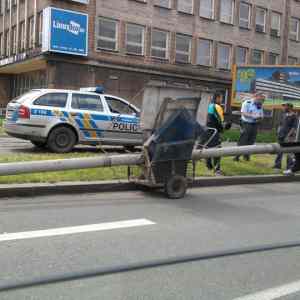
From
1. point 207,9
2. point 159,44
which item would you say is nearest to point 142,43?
point 159,44

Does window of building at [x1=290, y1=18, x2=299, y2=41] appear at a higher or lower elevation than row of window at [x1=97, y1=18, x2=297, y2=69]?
higher

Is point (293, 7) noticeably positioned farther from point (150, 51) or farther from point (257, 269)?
point (257, 269)

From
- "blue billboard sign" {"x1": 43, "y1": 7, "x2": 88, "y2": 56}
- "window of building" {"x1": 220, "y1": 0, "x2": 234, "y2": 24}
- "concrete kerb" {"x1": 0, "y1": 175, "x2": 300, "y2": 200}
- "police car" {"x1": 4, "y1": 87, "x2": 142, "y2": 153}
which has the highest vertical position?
"window of building" {"x1": 220, "y1": 0, "x2": 234, "y2": 24}

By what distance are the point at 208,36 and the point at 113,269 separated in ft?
106

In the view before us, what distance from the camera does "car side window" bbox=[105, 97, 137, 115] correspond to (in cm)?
1341

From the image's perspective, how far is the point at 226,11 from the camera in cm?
3650

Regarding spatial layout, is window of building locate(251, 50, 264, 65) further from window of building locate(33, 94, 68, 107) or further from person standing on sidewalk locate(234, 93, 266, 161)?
window of building locate(33, 94, 68, 107)

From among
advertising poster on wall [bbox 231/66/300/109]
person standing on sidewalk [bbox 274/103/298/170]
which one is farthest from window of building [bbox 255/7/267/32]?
person standing on sidewalk [bbox 274/103/298/170]

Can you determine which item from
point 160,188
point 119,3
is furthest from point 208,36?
point 160,188

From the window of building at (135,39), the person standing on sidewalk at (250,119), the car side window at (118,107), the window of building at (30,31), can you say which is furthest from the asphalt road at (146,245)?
the window of building at (30,31)

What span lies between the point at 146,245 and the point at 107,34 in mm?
25886

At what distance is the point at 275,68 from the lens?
25.0 metres

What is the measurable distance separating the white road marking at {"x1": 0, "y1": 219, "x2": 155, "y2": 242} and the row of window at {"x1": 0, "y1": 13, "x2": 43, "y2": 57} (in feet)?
79.5

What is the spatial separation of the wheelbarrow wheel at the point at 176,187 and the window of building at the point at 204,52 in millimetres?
27748
